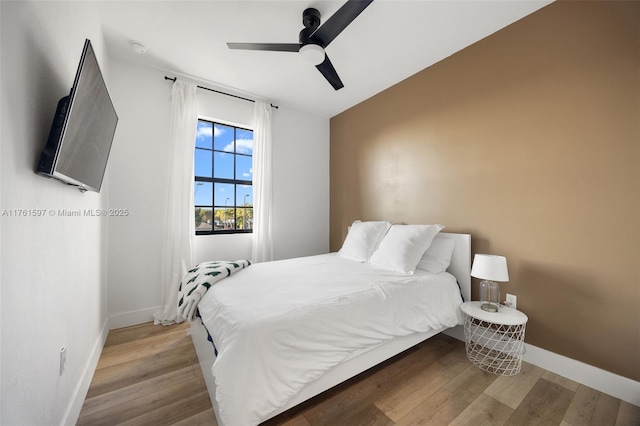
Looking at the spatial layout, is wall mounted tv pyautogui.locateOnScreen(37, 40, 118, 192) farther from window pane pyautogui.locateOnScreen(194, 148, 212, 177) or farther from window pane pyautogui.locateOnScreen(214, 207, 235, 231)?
window pane pyautogui.locateOnScreen(214, 207, 235, 231)

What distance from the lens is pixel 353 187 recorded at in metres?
3.73

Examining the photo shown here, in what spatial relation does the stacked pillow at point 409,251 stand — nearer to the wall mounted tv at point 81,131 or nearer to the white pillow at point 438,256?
the white pillow at point 438,256

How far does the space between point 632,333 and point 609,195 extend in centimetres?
91

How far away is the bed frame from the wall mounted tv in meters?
1.23

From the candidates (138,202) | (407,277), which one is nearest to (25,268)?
(138,202)

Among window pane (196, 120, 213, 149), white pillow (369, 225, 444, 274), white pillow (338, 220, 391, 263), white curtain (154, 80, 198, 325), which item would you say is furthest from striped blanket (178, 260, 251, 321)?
window pane (196, 120, 213, 149)

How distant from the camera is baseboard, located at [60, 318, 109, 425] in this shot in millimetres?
1288

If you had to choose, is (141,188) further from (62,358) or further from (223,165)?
(62,358)

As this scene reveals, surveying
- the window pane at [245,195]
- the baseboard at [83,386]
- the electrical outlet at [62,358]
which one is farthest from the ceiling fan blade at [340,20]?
the baseboard at [83,386]

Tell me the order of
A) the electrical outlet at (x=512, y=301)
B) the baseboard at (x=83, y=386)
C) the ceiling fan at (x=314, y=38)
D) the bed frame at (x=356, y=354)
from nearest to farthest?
the baseboard at (x=83, y=386) → the bed frame at (x=356, y=354) → the ceiling fan at (x=314, y=38) → the electrical outlet at (x=512, y=301)

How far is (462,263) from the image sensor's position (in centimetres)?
231

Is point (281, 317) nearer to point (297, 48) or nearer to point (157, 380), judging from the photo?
point (157, 380)

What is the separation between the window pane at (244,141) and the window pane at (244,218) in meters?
0.83

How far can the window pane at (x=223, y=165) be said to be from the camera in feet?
10.7
